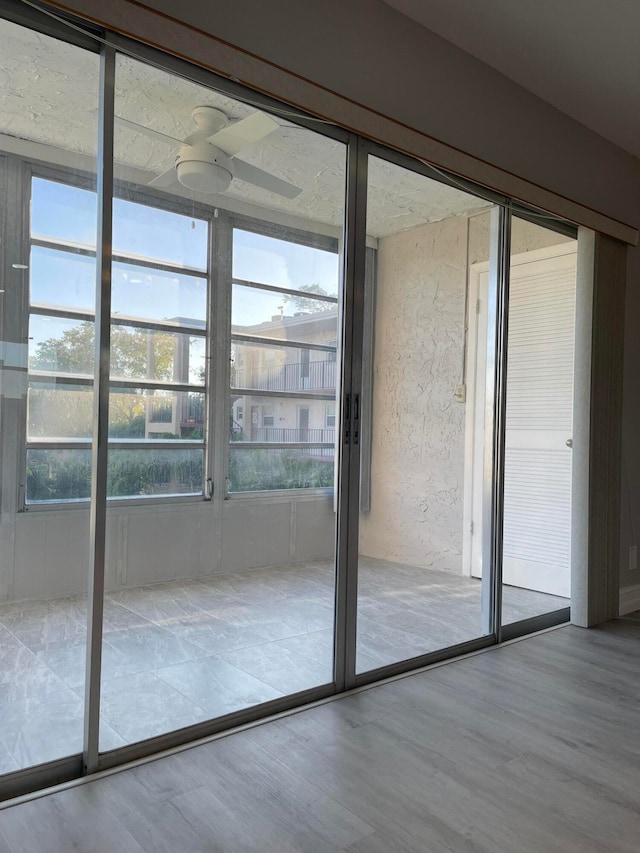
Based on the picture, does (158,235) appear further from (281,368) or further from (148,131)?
(281,368)

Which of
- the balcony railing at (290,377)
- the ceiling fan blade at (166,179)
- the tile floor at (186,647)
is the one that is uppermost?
the ceiling fan blade at (166,179)

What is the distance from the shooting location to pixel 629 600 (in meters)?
3.90

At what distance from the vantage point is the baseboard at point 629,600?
12.6ft

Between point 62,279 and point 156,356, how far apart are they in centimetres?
36

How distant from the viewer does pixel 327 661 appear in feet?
8.37

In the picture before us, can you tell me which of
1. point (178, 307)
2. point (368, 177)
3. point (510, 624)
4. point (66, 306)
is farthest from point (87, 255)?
point (510, 624)

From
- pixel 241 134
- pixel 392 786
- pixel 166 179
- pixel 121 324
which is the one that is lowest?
pixel 392 786

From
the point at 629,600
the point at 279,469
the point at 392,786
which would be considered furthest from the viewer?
the point at 629,600

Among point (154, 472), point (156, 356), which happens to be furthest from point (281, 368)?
point (154, 472)

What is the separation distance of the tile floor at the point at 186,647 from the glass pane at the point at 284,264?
107 centimetres

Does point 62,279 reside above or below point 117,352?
above

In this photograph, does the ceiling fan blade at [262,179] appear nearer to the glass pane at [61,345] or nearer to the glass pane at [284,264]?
the glass pane at [284,264]

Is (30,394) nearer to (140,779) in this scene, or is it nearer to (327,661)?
(140,779)

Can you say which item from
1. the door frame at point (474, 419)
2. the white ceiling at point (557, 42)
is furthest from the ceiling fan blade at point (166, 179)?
the door frame at point (474, 419)
